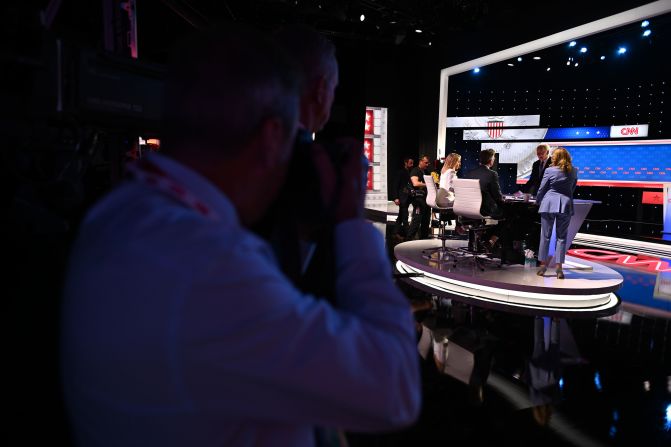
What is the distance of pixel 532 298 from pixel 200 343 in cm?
440

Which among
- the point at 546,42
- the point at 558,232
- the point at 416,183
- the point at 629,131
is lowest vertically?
the point at 558,232

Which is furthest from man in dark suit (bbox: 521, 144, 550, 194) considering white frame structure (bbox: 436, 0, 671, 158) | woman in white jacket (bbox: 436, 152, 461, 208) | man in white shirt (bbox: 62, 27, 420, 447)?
man in white shirt (bbox: 62, 27, 420, 447)

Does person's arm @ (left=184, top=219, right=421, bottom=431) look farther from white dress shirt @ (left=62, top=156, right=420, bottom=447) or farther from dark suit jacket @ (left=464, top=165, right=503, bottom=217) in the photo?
dark suit jacket @ (left=464, top=165, right=503, bottom=217)

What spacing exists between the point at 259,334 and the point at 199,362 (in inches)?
2.7

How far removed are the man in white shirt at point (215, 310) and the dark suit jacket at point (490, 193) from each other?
4948 millimetres

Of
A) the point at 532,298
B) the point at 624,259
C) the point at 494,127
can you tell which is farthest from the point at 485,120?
the point at 532,298

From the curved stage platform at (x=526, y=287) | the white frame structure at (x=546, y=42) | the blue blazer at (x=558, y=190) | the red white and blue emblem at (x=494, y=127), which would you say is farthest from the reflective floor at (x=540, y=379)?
the red white and blue emblem at (x=494, y=127)

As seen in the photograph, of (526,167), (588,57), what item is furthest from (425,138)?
(588,57)

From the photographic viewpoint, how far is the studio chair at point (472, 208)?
5.19m

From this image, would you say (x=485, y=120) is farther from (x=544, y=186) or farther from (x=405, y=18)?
(x=544, y=186)

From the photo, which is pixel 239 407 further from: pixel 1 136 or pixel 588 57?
pixel 588 57

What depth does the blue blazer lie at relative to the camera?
4.82 m

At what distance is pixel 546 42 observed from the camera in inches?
329

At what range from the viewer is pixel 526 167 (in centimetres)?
1095
